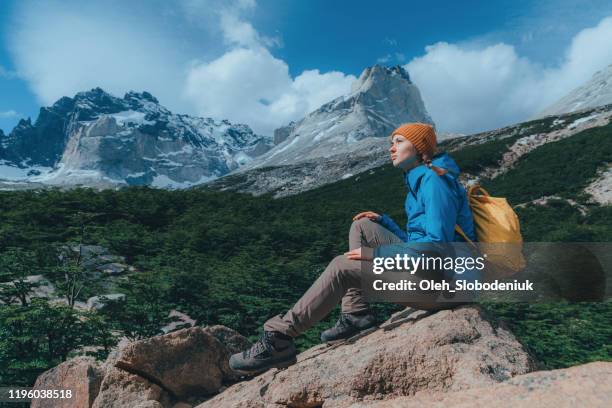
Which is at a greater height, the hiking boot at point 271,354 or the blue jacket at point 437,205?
the blue jacket at point 437,205

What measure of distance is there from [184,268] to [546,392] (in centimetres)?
855

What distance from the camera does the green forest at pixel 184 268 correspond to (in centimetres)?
627

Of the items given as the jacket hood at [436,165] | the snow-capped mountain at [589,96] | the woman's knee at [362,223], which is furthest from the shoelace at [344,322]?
the snow-capped mountain at [589,96]

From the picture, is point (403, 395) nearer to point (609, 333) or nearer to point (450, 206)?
point (450, 206)

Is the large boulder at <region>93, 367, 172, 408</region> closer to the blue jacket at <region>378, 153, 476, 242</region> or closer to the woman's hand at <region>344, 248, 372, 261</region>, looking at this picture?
the woman's hand at <region>344, 248, 372, 261</region>

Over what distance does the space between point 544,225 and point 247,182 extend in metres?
66.7

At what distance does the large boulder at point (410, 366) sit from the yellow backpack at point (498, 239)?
1.40 feet

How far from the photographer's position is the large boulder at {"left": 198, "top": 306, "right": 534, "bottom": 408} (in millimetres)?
2852

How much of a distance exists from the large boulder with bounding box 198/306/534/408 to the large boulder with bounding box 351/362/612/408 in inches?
11.6

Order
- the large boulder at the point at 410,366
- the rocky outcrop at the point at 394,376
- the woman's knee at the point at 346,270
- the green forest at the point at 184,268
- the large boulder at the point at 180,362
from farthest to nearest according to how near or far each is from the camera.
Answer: the green forest at the point at 184,268, the large boulder at the point at 180,362, the woman's knee at the point at 346,270, the large boulder at the point at 410,366, the rocky outcrop at the point at 394,376

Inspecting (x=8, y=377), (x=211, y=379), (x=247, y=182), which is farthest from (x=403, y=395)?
(x=247, y=182)

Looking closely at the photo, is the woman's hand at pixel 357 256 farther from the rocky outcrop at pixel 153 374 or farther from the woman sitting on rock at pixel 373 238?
the rocky outcrop at pixel 153 374

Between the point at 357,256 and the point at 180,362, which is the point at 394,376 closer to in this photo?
the point at 357,256

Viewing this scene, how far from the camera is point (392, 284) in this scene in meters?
3.27
